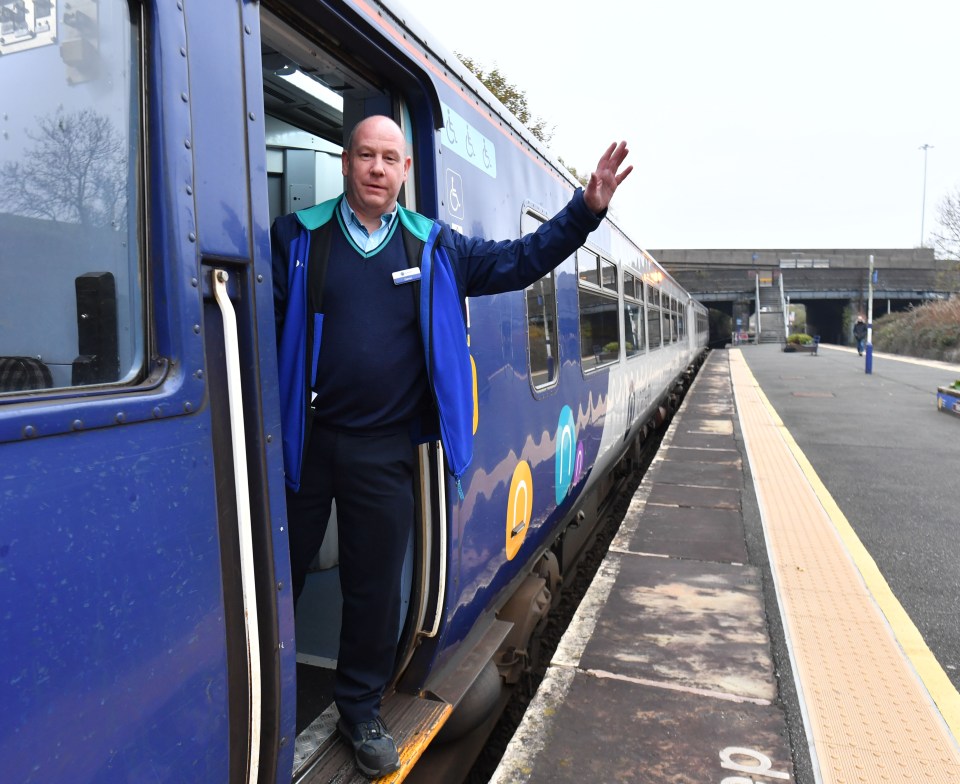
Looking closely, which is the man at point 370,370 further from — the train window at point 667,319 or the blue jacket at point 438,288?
the train window at point 667,319

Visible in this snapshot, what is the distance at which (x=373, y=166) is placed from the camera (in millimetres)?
1925

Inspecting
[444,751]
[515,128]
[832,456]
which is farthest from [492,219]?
[832,456]

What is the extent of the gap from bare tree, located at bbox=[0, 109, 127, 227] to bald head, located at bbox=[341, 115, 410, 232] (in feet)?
2.34

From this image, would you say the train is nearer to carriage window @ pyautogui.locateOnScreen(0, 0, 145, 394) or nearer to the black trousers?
carriage window @ pyautogui.locateOnScreen(0, 0, 145, 394)

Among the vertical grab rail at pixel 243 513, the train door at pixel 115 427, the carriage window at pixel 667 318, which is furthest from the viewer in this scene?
the carriage window at pixel 667 318

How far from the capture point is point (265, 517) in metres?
1.58

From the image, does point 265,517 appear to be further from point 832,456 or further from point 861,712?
point 832,456

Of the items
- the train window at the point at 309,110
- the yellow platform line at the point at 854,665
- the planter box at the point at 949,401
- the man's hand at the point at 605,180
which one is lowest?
the yellow platform line at the point at 854,665

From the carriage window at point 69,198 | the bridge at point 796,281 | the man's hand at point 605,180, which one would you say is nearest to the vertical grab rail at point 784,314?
the bridge at point 796,281

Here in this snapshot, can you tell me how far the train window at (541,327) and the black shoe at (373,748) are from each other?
5.76ft

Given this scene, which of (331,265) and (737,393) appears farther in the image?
(737,393)

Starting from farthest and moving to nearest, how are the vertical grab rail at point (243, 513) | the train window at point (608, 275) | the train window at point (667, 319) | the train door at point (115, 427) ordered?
the train window at point (667, 319) → the train window at point (608, 275) → the vertical grab rail at point (243, 513) → the train door at point (115, 427)

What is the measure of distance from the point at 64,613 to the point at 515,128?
2.98 metres

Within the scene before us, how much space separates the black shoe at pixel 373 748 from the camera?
194 centimetres
